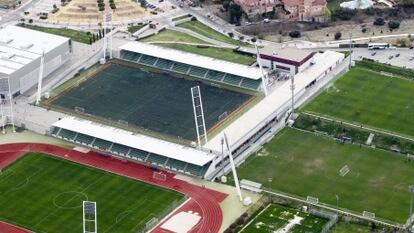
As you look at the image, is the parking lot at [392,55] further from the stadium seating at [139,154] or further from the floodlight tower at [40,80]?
the floodlight tower at [40,80]

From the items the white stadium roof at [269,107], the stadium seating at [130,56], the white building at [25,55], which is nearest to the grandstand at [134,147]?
the white stadium roof at [269,107]

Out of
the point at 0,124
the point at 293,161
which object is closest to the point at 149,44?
the point at 0,124

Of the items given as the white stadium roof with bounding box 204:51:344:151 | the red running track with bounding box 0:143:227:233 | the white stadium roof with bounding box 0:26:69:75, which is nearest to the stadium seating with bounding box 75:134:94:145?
the red running track with bounding box 0:143:227:233

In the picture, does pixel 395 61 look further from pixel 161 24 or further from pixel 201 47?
pixel 161 24

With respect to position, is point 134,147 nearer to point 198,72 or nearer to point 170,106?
point 170,106

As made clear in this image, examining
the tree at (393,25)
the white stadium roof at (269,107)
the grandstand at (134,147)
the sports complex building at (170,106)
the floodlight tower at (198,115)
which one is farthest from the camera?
the tree at (393,25)

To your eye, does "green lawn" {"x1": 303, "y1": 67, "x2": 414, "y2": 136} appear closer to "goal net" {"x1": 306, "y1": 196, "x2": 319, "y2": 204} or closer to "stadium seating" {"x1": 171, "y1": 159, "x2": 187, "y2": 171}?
"goal net" {"x1": 306, "y1": 196, "x2": 319, "y2": 204}
